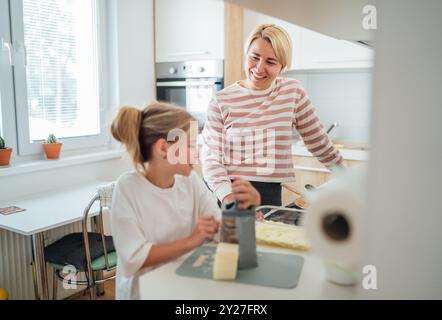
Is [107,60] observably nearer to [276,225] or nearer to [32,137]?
[32,137]

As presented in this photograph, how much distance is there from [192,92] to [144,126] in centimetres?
198

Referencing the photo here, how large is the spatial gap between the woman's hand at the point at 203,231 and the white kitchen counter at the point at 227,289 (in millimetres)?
117

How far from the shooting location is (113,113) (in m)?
0.97

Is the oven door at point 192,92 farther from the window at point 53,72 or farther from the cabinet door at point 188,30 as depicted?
the window at point 53,72

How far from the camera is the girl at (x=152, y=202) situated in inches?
35.2

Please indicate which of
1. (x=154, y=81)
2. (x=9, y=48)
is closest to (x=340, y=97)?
(x=154, y=81)

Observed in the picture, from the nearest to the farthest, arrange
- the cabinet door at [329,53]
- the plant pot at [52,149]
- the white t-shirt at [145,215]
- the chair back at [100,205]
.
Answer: the white t-shirt at [145,215] < the chair back at [100,205] < the plant pot at [52,149] < the cabinet door at [329,53]

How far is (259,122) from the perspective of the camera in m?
1.24

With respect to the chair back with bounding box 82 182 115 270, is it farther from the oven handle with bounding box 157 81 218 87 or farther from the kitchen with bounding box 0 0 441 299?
the oven handle with bounding box 157 81 218 87

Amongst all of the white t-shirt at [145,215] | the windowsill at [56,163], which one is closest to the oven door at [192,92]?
the windowsill at [56,163]

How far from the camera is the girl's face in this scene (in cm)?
122

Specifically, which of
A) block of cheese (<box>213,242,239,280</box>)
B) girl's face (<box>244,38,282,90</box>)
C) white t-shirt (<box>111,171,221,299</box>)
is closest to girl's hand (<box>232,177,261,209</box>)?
block of cheese (<box>213,242,239,280</box>)

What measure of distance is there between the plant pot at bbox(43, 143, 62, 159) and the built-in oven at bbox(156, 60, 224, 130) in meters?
0.78
